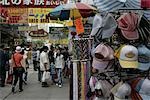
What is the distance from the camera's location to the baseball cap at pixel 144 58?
19.0 ft

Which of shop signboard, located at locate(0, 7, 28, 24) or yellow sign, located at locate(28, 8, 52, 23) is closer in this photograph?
yellow sign, located at locate(28, 8, 52, 23)

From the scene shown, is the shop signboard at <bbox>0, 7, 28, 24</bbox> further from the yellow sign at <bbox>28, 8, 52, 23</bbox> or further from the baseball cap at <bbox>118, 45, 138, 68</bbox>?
the baseball cap at <bbox>118, 45, 138, 68</bbox>

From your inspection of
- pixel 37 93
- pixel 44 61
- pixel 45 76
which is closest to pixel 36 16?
pixel 45 76

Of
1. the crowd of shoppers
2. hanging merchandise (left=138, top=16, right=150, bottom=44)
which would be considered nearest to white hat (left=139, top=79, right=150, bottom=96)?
hanging merchandise (left=138, top=16, right=150, bottom=44)

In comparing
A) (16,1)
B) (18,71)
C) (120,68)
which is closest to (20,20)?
(16,1)

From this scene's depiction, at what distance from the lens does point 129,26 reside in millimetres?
5855

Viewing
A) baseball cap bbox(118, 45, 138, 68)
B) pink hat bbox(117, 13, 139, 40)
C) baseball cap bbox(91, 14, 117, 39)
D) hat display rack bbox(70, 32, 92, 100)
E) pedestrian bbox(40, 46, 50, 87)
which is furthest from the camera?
pedestrian bbox(40, 46, 50, 87)

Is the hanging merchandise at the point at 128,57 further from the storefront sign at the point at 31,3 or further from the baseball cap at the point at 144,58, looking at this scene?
the storefront sign at the point at 31,3

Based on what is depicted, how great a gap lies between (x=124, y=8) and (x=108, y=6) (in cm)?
25

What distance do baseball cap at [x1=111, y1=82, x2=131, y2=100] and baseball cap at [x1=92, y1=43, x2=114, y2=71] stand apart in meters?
0.35

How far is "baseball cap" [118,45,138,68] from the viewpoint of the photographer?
5.73m

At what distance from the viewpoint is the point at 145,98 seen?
19.0 feet

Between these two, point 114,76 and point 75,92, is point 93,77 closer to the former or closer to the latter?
point 114,76

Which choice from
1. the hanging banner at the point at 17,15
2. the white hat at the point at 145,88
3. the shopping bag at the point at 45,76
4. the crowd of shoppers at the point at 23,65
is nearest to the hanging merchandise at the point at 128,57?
the white hat at the point at 145,88
